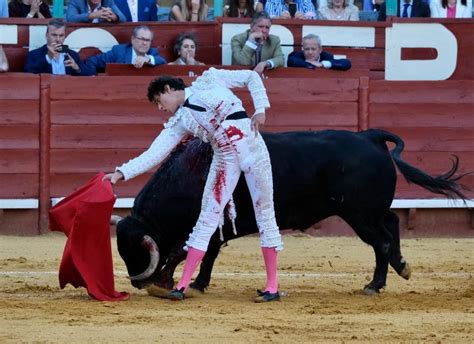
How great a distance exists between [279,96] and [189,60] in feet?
2.66

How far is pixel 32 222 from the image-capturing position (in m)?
10.8

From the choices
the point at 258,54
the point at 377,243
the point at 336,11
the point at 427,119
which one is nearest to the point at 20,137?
the point at 258,54

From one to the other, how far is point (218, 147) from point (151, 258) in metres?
0.72

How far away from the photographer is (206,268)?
7.40 m

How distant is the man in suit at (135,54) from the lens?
417 inches

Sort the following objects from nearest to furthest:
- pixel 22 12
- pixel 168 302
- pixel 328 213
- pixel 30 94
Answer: pixel 168 302 < pixel 328 213 < pixel 30 94 < pixel 22 12

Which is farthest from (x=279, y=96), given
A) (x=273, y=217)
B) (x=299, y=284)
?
(x=273, y=217)

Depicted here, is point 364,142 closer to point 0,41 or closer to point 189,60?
point 189,60

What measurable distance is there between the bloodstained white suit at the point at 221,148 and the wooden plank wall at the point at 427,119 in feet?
Result: 13.8

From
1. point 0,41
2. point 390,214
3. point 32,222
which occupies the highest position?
point 0,41

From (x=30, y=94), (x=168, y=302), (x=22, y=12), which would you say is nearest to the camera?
(x=168, y=302)

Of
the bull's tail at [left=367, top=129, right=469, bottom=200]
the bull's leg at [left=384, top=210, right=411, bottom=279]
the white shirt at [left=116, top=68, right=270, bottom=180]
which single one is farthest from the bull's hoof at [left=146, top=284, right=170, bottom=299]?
the bull's tail at [left=367, top=129, right=469, bottom=200]

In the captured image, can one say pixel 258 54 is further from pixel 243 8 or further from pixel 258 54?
pixel 243 8

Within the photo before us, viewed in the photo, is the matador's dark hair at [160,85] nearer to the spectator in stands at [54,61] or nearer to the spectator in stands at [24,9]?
the spectator in stands at [54,61]
